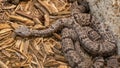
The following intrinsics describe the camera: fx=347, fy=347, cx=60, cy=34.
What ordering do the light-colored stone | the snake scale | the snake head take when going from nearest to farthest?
the snake scale, the light-colored stone, the snake head

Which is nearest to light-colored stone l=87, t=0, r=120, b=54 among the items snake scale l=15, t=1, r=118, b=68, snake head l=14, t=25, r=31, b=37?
snake scale l=15, t=1, r=118, b=68

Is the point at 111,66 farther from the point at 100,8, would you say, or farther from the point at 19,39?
the point at 19,39

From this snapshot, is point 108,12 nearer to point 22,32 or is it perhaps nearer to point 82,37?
point 82,37

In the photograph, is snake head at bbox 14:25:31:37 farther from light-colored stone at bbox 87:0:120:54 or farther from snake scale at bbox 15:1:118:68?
light-colored stone at bbox 87:0:120:54

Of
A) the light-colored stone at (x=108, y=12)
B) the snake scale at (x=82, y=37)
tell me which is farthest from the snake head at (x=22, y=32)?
the light-colored stone at (x=108, y=12)

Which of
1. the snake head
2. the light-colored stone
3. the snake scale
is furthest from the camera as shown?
the snake head

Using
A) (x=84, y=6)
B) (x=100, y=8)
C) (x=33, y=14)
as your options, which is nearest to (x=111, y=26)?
(x=100, y=8)
